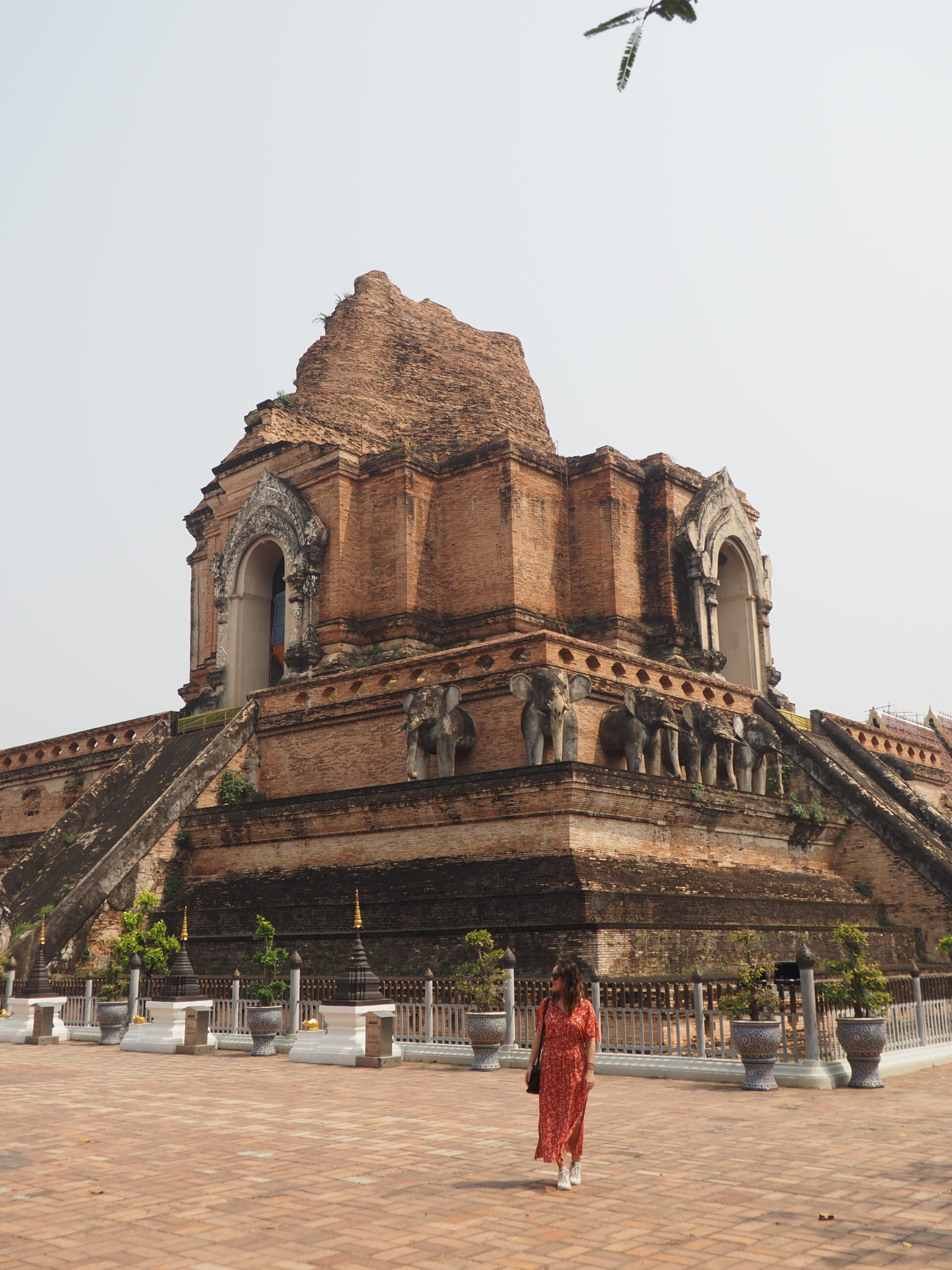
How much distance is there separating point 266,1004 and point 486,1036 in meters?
3.08

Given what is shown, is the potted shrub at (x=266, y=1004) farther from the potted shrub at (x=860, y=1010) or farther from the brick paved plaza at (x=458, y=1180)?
the potted shrub at (x=860, y=1010)

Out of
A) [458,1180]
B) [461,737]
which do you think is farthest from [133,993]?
[458,1180]

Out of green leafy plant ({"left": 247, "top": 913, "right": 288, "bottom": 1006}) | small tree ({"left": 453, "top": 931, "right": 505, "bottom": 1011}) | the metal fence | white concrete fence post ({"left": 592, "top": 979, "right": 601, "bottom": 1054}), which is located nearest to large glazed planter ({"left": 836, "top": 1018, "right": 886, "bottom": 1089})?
the metal fence

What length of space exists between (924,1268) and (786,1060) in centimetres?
645

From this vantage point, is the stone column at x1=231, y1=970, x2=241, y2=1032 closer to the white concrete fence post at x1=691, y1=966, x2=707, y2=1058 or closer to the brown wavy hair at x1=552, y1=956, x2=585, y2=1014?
the white concrete fence post at x1=691, y1=966, x2=707, y2=1058

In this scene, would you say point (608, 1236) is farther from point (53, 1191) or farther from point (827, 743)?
point (827, 743)

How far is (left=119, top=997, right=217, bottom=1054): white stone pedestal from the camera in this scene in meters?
14.9

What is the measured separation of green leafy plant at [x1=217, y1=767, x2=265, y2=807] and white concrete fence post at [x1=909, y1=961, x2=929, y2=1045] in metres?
12.4

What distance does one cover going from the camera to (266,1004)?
14.4 meters

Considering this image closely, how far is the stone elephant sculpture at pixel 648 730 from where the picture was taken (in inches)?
760

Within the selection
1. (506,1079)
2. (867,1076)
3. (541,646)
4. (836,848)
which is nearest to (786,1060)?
(867,1076)

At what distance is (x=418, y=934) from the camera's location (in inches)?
621

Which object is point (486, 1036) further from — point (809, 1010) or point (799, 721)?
point (799, 721)

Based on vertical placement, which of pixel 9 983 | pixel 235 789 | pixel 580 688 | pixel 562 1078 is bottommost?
pixel 562 1078
